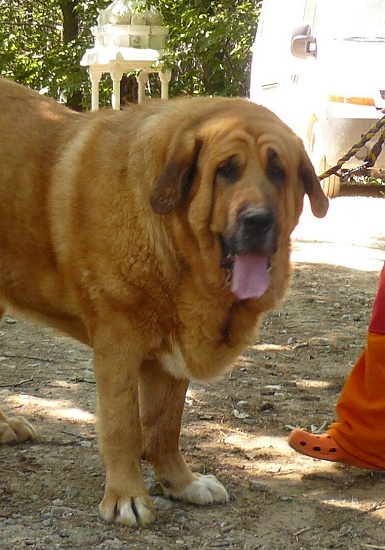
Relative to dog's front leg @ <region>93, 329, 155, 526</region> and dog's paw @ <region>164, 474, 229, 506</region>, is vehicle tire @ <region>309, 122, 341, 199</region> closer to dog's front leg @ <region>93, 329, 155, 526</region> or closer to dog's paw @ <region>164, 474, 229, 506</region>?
dog's paw @ <region>164, 474, 229, 506</region>

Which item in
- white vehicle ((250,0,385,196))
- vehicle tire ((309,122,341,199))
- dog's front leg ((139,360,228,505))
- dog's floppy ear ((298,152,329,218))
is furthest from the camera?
vehicle tire ((309,122,341,199))

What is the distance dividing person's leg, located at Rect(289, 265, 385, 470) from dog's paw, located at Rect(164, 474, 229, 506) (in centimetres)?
45

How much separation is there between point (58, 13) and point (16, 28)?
50.5 inches

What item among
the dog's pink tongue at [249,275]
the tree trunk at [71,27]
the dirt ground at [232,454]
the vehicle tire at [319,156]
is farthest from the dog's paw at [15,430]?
the tree trunk at [71,27]

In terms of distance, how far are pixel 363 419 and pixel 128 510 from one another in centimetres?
109

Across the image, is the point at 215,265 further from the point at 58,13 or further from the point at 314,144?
the point at 58,13

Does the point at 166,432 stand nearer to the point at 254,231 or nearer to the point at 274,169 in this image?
the point at 254,231

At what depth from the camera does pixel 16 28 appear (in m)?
21.4

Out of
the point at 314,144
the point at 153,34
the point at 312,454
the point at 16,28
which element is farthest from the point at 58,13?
the point at 312,454

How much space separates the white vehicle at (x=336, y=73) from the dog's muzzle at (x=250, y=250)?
6873mm

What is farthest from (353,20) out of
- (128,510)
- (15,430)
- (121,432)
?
(128,510)

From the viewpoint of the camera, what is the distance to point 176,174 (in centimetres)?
332

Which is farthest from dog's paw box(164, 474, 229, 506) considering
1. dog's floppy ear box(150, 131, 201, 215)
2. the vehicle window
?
the vehicle window

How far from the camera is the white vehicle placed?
10438 mm
